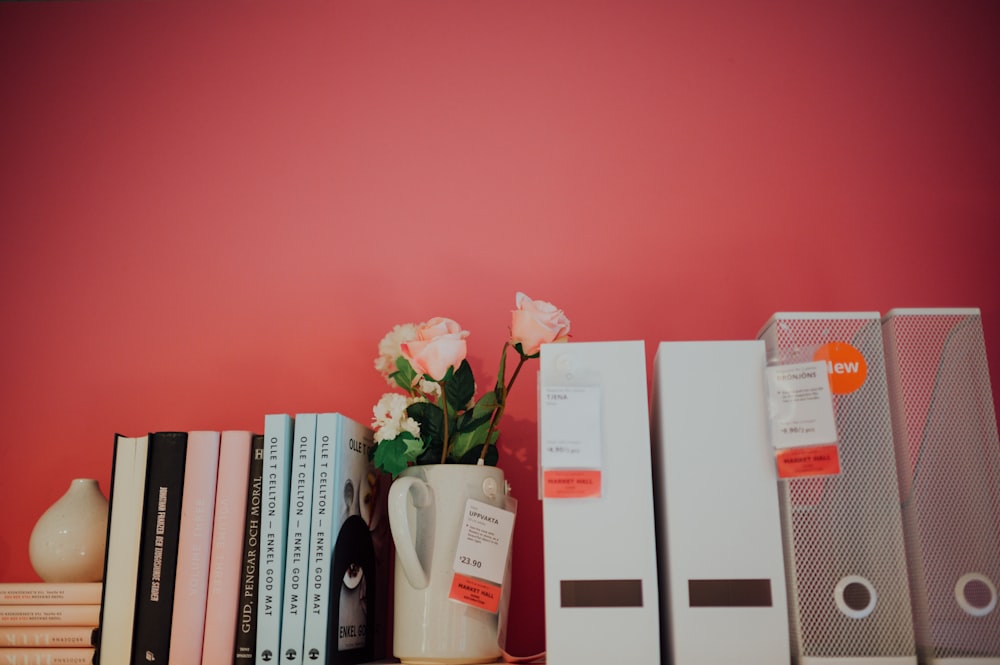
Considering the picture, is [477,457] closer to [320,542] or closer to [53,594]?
[320,542]

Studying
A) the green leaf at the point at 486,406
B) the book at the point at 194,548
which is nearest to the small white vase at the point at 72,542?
the book at the point at 194,548

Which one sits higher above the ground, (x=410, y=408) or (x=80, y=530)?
(x=410, y=408)

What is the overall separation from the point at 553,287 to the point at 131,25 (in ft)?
3.16

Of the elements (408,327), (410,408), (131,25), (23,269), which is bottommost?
(410,408)

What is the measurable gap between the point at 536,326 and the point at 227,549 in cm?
48

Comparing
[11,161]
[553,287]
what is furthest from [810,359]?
[11,161]

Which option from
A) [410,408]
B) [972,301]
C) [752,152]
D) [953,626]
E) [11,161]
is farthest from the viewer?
[11,161]

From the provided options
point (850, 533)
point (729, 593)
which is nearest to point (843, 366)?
point (850, 533)

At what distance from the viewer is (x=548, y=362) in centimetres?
95

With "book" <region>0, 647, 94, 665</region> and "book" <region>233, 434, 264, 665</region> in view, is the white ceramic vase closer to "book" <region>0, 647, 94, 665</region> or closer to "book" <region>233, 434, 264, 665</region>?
"book" <region>233, 434, 264, 665</region>

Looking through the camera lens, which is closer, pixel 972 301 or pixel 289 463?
pixel 289 463

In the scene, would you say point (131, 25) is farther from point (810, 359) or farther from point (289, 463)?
point (810, 359)

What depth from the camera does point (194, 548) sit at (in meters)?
1.01

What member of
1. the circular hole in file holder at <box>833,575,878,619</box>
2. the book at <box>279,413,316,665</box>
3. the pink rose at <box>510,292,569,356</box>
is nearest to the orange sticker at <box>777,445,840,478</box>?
the circular hole in file holder at <box>833,575,878,619</box>
